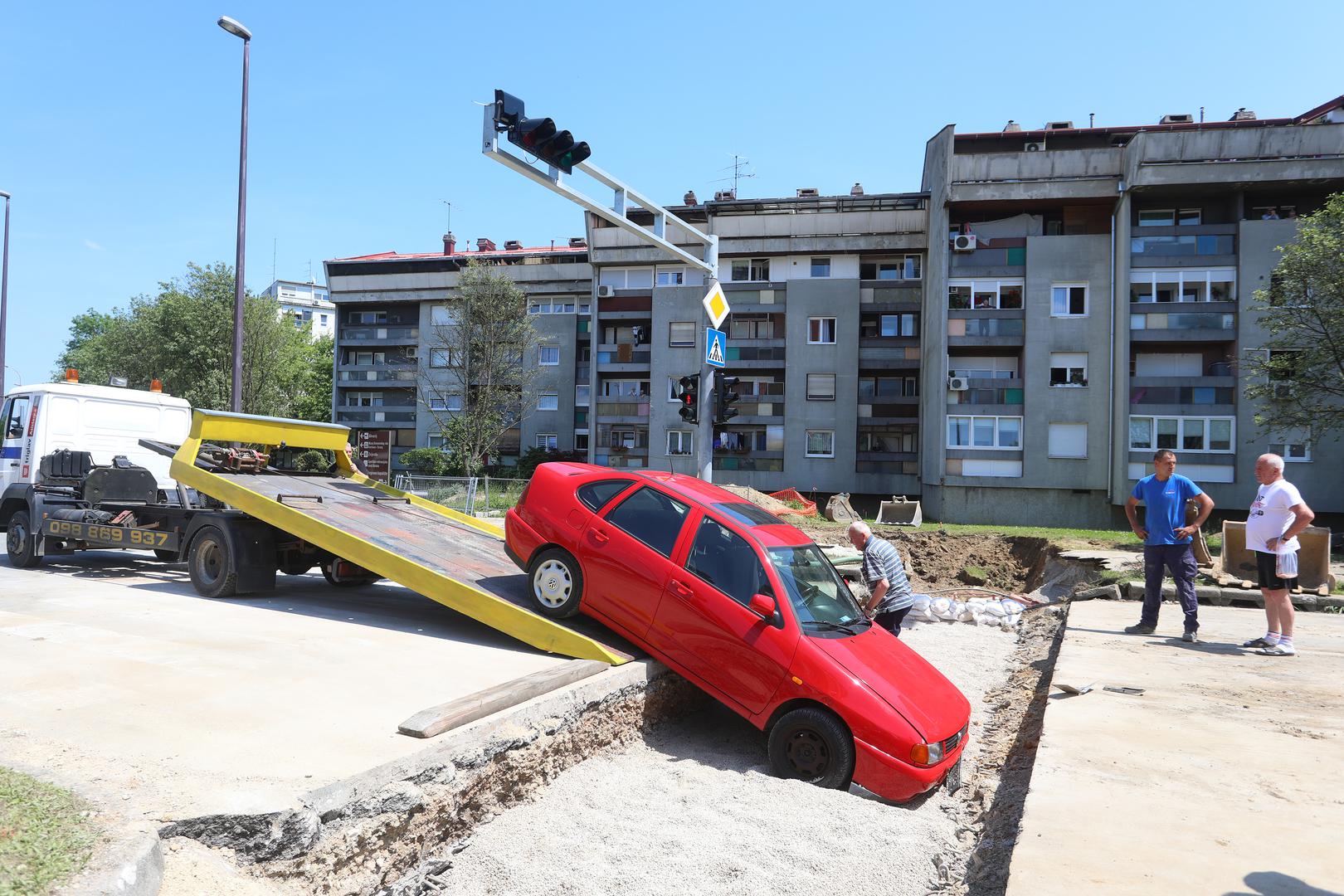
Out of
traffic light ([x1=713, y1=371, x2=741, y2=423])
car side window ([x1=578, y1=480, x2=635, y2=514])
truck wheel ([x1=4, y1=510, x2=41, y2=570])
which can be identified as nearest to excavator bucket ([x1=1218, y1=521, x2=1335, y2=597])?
traffic light ([x1=713, y1=371, x2=741, y2=423])

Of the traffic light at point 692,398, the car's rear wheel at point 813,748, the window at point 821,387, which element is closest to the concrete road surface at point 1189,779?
the car's rear wheel at point 813,748

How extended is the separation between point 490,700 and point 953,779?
132 inches

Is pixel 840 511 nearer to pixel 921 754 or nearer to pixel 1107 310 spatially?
pixel 1107 310

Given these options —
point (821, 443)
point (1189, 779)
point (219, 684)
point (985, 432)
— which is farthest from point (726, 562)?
point (821, 443)

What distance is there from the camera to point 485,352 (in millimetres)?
43125

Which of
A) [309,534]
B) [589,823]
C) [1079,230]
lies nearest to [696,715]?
[589,823]

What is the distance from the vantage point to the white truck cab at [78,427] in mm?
12070

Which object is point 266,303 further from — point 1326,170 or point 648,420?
point 1326,170

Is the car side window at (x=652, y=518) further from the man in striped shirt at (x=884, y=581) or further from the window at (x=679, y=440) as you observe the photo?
the window at (x=679, y=440)

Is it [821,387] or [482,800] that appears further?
[821,387]

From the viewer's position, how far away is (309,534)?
843 cm

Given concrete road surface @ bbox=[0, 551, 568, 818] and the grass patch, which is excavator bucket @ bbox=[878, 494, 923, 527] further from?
Result: the grass patch

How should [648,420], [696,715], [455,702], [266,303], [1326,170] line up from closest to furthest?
1. [455,702]
2. [696,715]
3. [1326,170]
4. [266,303]
5. [648,420]

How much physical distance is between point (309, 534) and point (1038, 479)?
103ft
